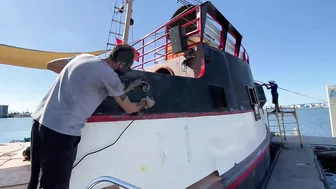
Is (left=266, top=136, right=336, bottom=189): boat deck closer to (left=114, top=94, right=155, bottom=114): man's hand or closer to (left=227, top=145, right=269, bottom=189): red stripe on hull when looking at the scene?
(left=227, top=145, right=269, bottom=189): red stripe on hull

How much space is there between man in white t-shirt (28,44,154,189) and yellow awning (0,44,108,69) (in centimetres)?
876

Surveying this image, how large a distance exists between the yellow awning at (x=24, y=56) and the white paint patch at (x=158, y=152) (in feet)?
28.7

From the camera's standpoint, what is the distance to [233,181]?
351 cm

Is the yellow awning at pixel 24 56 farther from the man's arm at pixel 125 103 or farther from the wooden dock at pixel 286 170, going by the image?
the man's arm at pixel 125 103

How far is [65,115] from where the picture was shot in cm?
141

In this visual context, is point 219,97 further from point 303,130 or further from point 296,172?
point 303,130

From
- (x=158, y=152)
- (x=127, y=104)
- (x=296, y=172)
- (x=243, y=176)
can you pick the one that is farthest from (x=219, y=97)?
(x=296, y=172)

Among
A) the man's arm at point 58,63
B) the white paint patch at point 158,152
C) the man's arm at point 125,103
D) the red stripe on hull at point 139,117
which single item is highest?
the man's arm at point 58,63

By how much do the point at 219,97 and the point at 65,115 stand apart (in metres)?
2.86

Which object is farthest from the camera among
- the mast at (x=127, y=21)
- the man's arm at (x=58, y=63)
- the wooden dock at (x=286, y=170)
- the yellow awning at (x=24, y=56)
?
the mast at (x=127, y=21)

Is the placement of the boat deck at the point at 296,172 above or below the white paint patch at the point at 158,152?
below

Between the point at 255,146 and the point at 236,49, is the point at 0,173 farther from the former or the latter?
the point at 236,49

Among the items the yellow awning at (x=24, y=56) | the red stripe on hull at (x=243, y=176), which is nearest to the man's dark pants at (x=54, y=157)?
the red stripe on hull at (x=243, y=176)

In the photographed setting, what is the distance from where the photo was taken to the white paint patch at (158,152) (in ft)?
5.94
